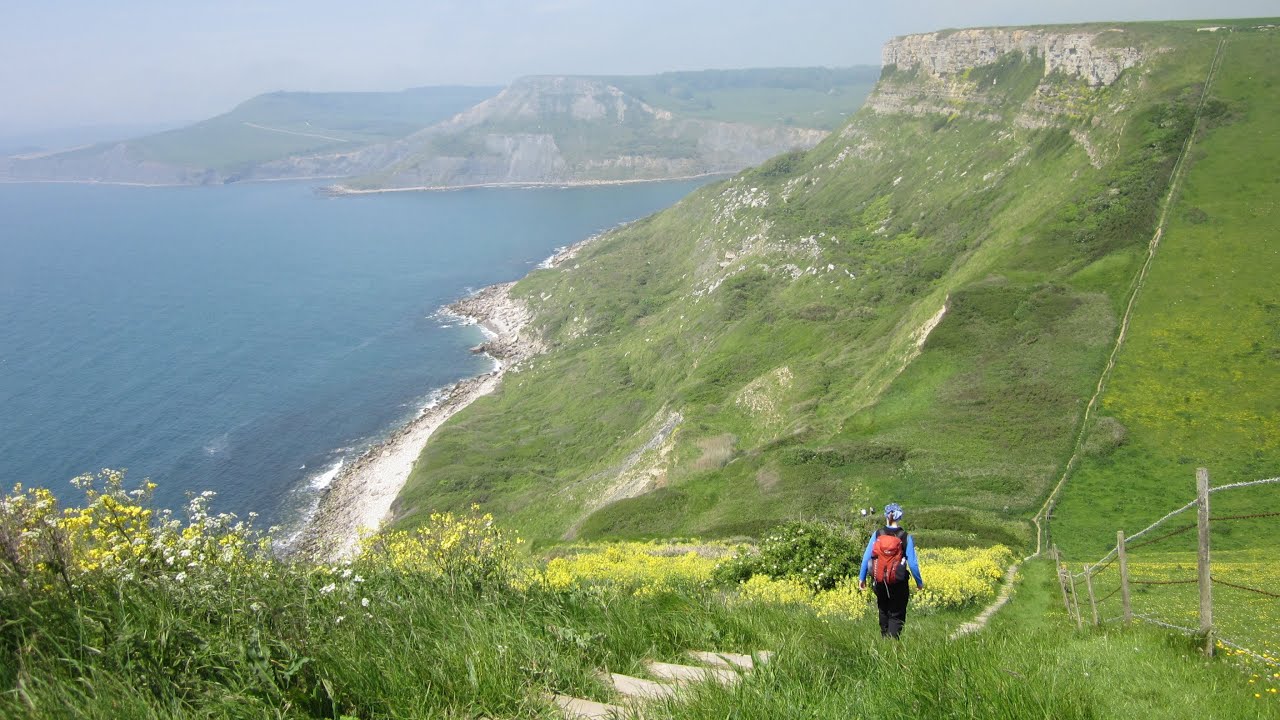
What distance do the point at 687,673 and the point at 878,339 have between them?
72.5 meters

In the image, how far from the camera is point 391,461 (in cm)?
8731

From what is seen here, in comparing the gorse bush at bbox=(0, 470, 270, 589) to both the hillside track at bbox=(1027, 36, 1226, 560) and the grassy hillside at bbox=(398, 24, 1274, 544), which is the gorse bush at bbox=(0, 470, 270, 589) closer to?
the hillside track at bbox=(1027, 36, 1226, 560)

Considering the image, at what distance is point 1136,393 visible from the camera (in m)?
50.8

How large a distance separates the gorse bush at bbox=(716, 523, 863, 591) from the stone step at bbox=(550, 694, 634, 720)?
686 inches

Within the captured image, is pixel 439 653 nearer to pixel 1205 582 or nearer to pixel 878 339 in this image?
pixel 1205 582

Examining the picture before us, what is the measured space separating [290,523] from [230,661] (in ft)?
252

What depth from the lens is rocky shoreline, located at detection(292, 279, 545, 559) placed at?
237ft

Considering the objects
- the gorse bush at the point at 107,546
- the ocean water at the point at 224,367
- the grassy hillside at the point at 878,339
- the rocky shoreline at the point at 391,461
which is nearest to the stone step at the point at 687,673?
the gorse bush at the point at 107,546

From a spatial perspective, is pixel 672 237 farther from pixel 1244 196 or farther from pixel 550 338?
pixel 1244 196

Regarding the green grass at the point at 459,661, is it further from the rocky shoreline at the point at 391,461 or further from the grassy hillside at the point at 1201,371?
the rocky shoreline at the point at 391,461

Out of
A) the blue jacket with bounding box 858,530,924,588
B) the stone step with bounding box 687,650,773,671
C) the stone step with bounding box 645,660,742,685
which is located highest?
the stone step with bounding box 645,660,742,685

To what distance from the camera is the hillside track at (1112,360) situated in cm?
2609

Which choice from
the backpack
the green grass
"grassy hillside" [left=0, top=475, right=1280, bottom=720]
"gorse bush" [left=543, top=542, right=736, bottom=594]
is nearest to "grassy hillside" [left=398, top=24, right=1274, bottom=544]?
"gorse bush" [left=543, top=542, right=736, bottom=594]

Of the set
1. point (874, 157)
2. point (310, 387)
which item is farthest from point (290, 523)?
point (874, 157)
